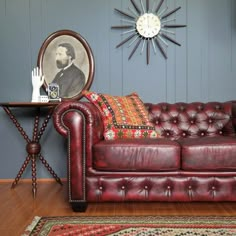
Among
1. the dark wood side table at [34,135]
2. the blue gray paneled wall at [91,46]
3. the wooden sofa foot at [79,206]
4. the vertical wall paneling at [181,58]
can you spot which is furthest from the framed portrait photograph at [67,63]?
the wooden sofa foot at [79,206]

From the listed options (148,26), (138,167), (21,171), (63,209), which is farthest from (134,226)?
(148,26)

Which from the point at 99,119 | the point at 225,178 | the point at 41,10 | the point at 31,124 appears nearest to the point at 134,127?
the point at 99,119

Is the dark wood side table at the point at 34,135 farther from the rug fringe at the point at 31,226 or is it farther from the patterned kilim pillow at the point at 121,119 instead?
the rug fringe at the point at 31,226

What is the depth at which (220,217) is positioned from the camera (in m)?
1.89

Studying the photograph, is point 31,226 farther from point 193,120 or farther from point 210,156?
point 193,120

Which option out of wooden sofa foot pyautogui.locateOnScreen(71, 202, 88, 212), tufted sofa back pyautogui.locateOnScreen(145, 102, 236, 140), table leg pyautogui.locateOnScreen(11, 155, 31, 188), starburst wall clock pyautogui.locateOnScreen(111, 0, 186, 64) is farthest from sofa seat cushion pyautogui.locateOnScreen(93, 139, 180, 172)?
starburst wall clock pyautogui.locateOnScreen(111, 0, 186, 64)

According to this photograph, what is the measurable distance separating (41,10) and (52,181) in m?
1.71

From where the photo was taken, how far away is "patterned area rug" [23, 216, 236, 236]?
167cm

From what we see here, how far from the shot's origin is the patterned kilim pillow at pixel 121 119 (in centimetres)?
232

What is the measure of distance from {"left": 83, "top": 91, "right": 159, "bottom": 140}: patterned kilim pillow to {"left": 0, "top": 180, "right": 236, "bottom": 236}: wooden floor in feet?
1.72

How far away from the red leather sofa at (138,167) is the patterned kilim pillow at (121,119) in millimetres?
255

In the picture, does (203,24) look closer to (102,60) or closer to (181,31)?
(181,31)

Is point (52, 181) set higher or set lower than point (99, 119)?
lower

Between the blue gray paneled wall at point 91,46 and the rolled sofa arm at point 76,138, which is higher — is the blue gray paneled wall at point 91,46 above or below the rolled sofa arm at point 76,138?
above
